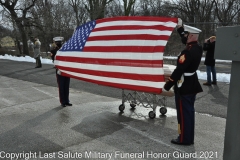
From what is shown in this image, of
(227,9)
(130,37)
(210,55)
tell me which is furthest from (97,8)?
(227,9)

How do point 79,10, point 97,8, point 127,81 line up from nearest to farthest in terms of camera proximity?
point 127,81
point 97,8
point 79,10

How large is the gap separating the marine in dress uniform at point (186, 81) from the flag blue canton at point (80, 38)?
2232 millimetres

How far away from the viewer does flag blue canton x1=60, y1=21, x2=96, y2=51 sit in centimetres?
556

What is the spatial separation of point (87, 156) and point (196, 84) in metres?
1.99

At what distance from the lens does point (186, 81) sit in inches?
156

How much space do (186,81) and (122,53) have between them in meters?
1.36

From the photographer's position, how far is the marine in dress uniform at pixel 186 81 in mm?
3854

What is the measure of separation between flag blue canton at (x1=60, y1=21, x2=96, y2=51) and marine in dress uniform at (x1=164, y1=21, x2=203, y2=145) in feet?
7.32

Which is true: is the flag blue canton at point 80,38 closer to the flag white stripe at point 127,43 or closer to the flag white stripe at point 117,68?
the flag white stripe at point 127,43

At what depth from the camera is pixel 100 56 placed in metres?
5.07

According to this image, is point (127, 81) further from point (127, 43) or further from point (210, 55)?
point (210, 55)

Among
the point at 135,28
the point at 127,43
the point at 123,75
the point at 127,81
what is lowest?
the point at 127,81

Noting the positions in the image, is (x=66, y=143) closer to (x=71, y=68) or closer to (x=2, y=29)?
(x=71, y=68)

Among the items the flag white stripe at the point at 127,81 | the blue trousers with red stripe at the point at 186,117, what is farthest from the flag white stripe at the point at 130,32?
the blue trousers with red stripe at the point at 186,117
